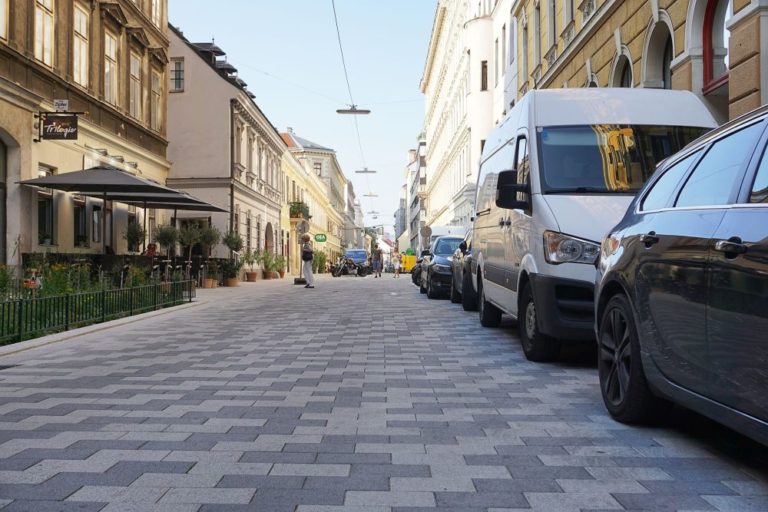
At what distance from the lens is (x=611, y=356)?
482 centimetres

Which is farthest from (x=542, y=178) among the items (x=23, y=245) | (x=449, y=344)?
(x=23, y=245)

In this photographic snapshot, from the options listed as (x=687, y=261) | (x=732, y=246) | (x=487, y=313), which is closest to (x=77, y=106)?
(x=487, y=313)

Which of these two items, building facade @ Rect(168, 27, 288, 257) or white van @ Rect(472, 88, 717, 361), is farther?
building facade @ Rect(168, 27, 288, 257)

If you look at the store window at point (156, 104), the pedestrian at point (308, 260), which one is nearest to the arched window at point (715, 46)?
the pedestrian at point (308, 260)

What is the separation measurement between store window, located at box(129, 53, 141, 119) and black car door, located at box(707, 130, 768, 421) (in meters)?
21.5

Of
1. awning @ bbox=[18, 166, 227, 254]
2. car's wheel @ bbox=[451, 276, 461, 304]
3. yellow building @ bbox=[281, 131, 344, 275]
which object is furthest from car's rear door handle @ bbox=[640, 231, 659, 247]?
yellow building @ bbox=[281, 131, 344, 275]

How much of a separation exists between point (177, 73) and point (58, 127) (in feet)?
60.5

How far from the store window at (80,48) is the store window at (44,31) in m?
1.17

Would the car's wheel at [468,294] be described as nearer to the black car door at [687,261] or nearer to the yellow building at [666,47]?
the yellow building at [666,47]

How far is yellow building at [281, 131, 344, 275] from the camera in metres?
48.8

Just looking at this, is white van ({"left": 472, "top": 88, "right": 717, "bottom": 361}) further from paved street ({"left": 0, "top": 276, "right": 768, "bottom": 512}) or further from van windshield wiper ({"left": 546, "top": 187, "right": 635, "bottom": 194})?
paved street ({"left": 0, "top": 276, "right": 768, "bottom": 512})

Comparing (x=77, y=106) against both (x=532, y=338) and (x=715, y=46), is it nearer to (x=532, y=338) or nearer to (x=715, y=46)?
(x=715, y=46)

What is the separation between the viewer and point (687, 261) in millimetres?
3668

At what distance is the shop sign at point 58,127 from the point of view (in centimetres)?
1534
